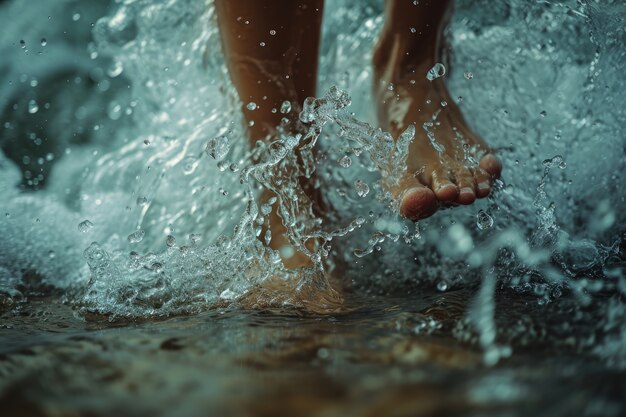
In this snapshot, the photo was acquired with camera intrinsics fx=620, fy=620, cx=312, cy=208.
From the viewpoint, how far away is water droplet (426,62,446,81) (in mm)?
1259

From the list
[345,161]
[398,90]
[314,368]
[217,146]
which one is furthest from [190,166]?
[314,368]

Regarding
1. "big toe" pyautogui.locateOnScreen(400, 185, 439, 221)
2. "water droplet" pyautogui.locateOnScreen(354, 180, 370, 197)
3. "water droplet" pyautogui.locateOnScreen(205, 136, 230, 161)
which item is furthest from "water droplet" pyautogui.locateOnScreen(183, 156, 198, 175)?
A: "big toe" pyautogui.locateOnScreen(400, 185, 439, 221)

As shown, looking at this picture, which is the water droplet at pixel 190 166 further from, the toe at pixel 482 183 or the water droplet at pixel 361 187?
the toe at pixel 482 183

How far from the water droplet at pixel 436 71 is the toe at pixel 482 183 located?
0.25 meters

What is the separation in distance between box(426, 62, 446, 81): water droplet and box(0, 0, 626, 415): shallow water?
0.32ft

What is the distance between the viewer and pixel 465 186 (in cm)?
107

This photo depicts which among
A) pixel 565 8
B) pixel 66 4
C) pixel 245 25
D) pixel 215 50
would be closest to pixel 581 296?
pixel 245 25

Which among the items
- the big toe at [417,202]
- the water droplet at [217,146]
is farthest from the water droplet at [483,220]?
the water droplet at [217,146]

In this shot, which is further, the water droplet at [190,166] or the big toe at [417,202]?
the water droplet at [190,166]

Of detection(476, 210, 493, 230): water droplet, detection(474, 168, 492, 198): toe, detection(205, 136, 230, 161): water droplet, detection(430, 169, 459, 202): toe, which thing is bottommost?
detection(476, 210, 493, 230): water droplet

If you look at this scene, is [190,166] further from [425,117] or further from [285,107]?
[425,117]

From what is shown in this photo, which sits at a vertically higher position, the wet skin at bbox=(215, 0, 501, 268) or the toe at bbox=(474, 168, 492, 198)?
the wet skin at bbox=(215, 0, 501, 268)

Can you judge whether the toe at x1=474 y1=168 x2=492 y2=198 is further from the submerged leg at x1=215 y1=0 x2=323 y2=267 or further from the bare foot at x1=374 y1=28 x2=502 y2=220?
the submerged leg at x1=215 y1=0 x2=323 y2=267

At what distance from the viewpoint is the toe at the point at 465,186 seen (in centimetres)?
106
